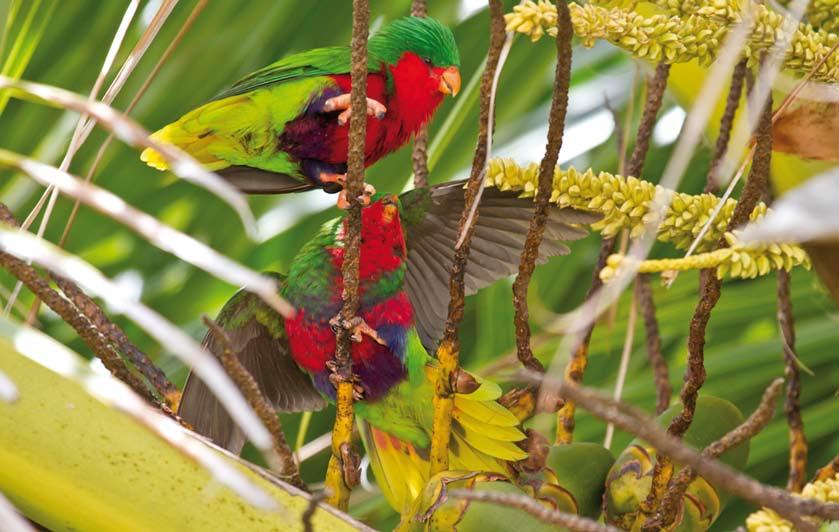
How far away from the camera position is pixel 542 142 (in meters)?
1.35

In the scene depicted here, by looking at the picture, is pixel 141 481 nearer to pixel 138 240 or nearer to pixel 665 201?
pixel 665 201

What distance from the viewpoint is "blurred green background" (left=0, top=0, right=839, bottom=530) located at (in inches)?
46.6

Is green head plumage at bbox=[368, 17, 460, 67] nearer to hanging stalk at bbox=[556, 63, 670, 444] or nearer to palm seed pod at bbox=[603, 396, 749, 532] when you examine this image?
hanging stalk at bbox=[556, 63, 670, 444]

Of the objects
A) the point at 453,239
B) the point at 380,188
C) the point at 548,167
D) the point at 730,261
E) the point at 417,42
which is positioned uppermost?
the point at 417,42

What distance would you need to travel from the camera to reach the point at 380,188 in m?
1.48

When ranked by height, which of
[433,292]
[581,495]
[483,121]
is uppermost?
[433,292]

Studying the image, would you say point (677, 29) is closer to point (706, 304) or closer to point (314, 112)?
point (706, 304)

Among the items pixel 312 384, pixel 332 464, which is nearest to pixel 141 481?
pixel 332 464

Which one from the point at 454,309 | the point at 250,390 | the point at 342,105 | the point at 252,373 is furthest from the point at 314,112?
the point at 250,390

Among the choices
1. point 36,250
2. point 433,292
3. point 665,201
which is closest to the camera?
point 36,250

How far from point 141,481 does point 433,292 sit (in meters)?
0.88

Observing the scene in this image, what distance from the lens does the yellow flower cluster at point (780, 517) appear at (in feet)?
1.66

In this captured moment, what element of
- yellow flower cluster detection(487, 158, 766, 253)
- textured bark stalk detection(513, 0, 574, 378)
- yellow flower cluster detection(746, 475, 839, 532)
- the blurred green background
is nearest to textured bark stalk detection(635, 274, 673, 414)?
the blurred green background

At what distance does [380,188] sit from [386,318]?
206 mm
